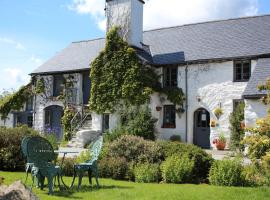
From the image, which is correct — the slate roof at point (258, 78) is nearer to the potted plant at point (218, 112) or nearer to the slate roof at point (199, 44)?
the slate roof at point (199, 44)

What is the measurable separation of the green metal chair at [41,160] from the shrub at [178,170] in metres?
3.25

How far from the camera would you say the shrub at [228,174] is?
11547mm

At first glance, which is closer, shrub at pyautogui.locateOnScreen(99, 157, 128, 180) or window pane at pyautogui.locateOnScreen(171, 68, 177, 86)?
shrub at pyautogui.locateOnScreen(99, 157, 128, 180)

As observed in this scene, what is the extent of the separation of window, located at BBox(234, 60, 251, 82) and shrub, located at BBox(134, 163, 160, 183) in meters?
13.4

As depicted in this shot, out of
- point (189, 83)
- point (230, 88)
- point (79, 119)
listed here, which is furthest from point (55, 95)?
point (230, 88)

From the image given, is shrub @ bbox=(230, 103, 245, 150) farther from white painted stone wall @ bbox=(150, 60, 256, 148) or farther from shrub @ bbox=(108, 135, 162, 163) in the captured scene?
shrub @ bbox=(108, 135, 162, 163)

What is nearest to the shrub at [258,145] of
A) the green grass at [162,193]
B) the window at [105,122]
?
the green grass at [162,193]

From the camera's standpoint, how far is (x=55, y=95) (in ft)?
105

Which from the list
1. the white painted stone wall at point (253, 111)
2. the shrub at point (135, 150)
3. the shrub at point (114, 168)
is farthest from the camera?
the white painted stone wall at point (253, 111)

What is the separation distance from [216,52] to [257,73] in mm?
3753

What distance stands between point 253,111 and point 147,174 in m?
10.5

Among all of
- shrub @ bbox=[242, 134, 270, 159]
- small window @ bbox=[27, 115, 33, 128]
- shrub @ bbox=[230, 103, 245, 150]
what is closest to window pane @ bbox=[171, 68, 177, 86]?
shrub @ bbox=[230, 103, 245, 150]

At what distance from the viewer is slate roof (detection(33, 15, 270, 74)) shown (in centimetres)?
2512

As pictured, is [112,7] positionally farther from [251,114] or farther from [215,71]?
[251,114]
